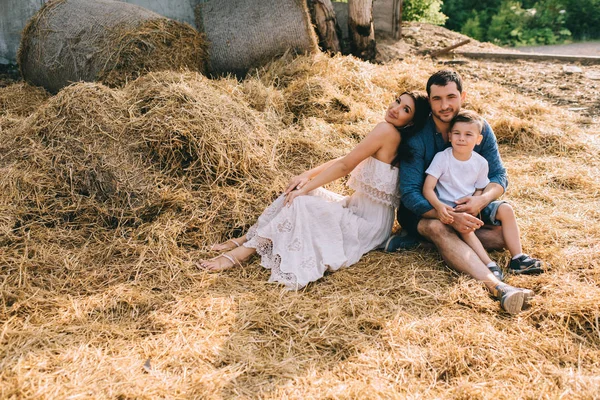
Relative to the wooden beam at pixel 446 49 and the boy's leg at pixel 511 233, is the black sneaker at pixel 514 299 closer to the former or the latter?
the boy's leg at pixel 511 233

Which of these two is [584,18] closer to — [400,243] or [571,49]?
[571,49]

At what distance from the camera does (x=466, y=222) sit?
3.24 metres

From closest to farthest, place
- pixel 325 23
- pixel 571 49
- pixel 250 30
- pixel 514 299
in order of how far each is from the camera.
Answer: pixel 514 299 → pixel 250 30 → pixel 325 23 → pixel 571 49

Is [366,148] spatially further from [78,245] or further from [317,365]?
[78,245]

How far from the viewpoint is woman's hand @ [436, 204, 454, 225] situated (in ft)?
10.8

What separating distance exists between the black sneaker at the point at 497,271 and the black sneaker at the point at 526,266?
124mm

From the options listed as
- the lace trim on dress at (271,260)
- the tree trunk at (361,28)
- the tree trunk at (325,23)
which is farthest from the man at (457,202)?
Result: the tree trunk at (361,28)

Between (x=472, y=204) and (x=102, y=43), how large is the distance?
4333 mm

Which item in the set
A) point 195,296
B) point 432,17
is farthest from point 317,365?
point 432,17

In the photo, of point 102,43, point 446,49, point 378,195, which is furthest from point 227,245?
point 446,49

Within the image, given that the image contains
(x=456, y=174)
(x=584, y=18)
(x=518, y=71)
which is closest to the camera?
(x=456, y=174)

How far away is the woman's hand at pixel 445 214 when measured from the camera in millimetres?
3279

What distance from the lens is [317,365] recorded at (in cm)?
259

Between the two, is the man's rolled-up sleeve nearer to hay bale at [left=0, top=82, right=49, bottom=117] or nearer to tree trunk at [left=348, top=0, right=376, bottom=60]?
hay bale at [left=0, top=82, right=49, bottom=117]
